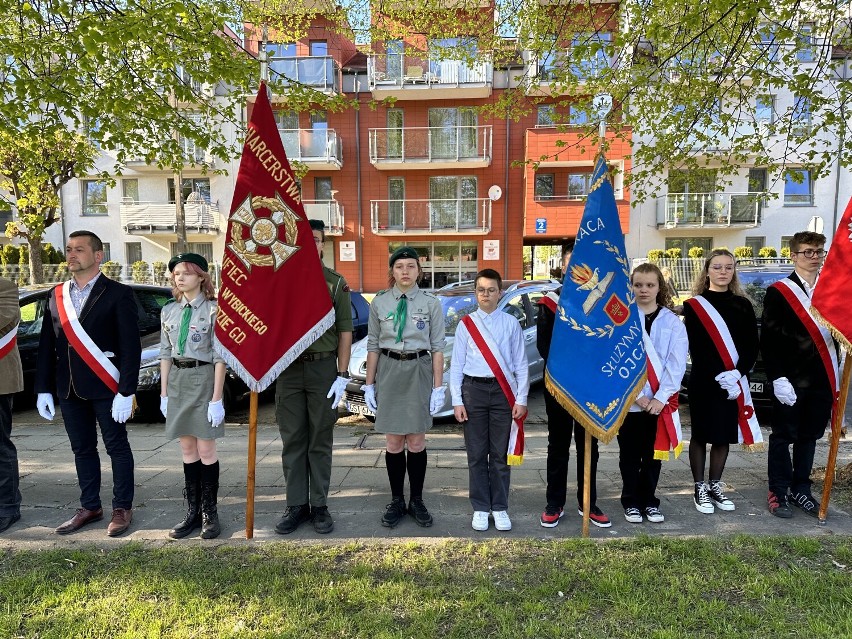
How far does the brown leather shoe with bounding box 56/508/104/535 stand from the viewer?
146 inches

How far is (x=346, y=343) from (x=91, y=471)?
217 centimetres

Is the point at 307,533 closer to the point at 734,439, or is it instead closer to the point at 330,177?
the point at 734,439

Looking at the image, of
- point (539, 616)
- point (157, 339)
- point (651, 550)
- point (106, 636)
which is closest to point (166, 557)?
point (106, 636)

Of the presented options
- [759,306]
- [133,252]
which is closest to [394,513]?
[759,306]

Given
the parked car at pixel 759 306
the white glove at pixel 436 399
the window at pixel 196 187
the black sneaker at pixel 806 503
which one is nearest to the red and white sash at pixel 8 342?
the white glove at pixel 436 399

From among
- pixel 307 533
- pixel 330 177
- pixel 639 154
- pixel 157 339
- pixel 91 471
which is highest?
pixel 330 177

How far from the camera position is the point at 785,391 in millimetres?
3785

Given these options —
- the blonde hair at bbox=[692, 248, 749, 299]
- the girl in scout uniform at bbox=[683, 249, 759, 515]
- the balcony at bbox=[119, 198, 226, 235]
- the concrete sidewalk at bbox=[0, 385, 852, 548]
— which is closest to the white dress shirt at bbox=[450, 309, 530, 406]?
the concrete sidewalk at bbox=[0, 385, 852, 548]

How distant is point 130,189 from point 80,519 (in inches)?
995

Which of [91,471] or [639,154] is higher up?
[639,154]

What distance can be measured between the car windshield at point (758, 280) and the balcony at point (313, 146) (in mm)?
18558

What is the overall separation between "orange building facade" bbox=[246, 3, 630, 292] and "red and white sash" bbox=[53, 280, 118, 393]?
767 inches

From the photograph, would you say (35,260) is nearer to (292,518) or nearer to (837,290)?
(292,518)

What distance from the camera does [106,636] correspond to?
2566 mm
